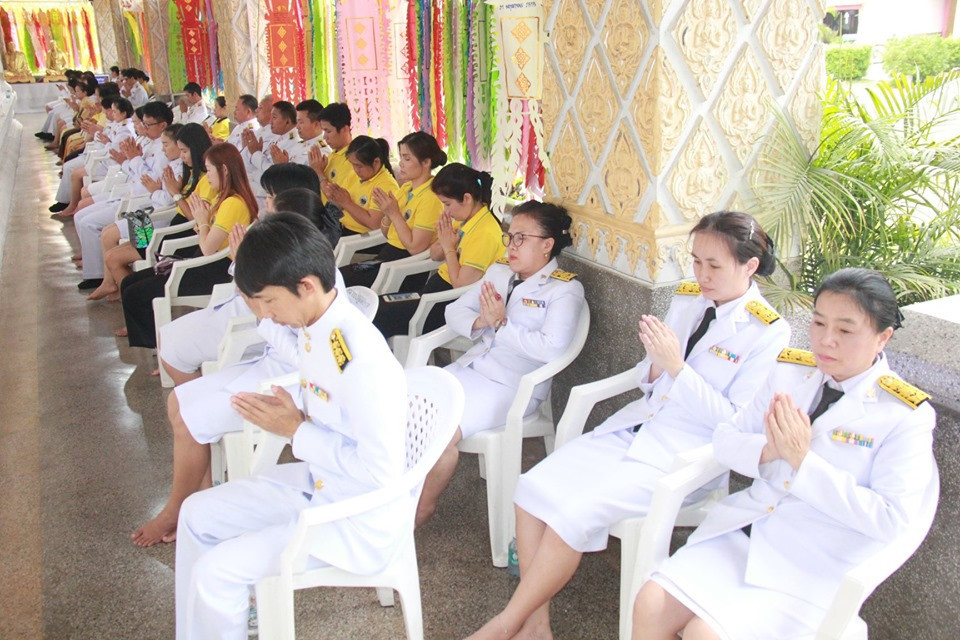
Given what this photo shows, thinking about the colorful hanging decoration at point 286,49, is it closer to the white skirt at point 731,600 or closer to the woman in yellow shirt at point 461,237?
the woman in yellow shirt at point 461,237

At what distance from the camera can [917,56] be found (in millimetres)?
2672

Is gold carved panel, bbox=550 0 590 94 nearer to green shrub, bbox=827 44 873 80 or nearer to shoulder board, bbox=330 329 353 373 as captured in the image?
green shrub, bbox=827 44 873 80

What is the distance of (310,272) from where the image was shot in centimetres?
191

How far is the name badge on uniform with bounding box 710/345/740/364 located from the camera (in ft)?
7.28

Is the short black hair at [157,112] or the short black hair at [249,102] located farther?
the short black hair at [249,102]

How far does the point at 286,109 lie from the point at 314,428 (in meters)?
4.51

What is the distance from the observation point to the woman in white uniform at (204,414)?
2692 mm

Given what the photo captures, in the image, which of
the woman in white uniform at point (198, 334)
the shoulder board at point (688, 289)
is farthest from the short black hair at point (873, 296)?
the woman in white uniform at point (198, 334)

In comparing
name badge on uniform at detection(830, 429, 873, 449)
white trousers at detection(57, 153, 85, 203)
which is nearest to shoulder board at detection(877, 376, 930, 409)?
name badge on uniform at detection(830, 429, 873, 449)

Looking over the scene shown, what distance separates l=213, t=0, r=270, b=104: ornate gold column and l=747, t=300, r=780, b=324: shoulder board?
6042 millimetres

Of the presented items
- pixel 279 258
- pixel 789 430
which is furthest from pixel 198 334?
pixel 789 430

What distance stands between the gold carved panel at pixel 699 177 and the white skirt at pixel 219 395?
1.32m

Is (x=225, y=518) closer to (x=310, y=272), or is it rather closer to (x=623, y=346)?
(x=310, y=272)

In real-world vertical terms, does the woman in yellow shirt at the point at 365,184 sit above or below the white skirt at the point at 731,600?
above
